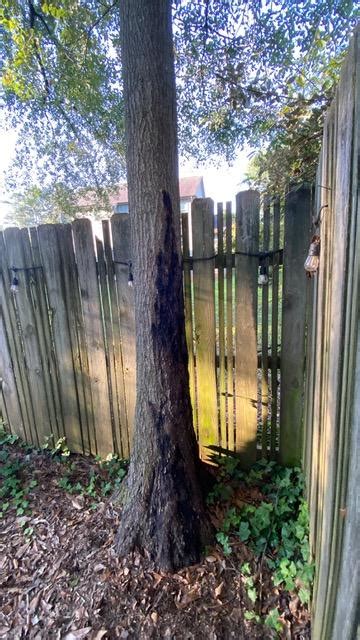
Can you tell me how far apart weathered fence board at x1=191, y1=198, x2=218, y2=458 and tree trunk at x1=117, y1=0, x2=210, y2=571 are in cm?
33

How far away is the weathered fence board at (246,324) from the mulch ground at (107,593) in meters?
0.71

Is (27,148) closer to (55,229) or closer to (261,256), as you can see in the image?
(55,229)

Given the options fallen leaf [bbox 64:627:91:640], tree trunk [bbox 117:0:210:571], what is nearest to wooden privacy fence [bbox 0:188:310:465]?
tree trunk [bbox 117:0:210:571]

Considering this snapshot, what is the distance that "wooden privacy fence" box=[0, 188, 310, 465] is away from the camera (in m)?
2.05

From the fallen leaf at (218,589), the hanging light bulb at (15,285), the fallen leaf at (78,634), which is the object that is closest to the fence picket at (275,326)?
the fallen leaf at (218,589)

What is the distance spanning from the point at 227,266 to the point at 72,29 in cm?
310

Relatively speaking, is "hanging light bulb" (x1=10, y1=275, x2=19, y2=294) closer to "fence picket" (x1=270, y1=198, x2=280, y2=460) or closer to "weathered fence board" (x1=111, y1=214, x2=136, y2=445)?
"weathered fence board" (x1=111, y1=214, x2=136, y2=445)

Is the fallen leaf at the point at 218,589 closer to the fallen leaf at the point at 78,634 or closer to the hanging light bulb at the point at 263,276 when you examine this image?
the fallen leaf at the point at 78,634

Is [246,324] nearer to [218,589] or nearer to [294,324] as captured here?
[294,324]

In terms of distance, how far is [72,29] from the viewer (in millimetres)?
3229

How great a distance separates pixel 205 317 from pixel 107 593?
165 centimetres

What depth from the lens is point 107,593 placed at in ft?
5.57

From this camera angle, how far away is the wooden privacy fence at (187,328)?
80.8 inches

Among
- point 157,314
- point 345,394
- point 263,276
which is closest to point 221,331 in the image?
point 263,276
